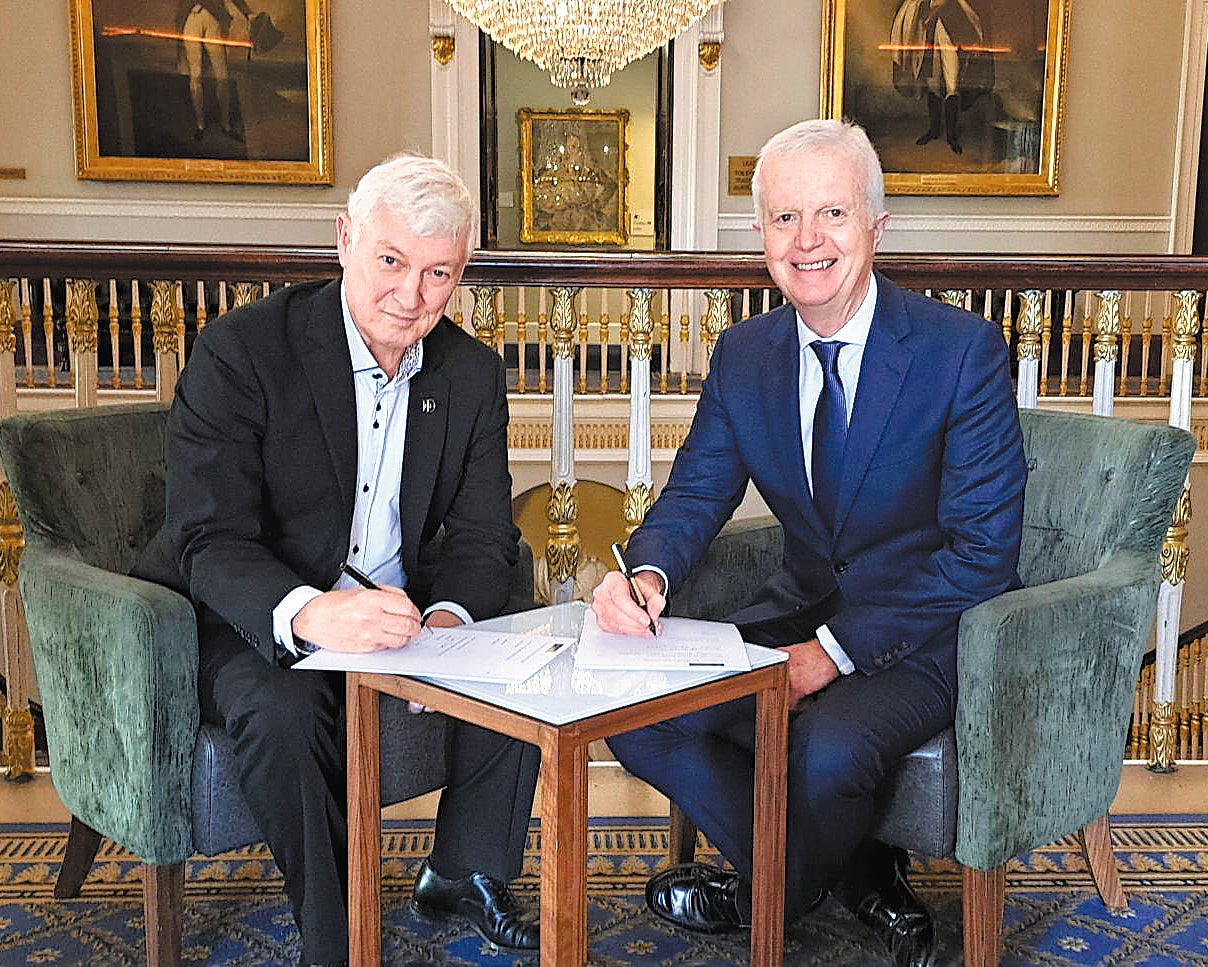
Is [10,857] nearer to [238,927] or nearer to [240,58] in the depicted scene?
[238,927]

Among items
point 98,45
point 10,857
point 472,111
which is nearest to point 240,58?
point 98,45

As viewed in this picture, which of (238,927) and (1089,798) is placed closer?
(1089,798)

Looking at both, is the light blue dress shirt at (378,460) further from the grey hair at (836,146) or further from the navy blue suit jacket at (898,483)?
the grey hair at (836,146)

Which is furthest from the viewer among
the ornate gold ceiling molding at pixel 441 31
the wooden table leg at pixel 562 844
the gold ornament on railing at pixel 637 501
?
the ornate gold ceiling molding at pixel 441 31

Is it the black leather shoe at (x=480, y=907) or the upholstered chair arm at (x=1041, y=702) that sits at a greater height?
the upholstered chair arm at (x=1041, y=702)

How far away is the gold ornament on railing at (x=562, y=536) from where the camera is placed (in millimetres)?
3094

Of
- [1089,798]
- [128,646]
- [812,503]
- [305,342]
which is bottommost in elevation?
[1089,798]

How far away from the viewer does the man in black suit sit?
2.00 m

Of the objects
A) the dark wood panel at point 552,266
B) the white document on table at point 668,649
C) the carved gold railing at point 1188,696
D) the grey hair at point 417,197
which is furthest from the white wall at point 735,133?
the white document on table at point 668,649

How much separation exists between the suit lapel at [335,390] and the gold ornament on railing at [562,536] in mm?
914

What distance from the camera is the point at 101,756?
81.9 inches

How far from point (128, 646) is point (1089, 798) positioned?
159 centimetres

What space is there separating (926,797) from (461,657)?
0.82 metres

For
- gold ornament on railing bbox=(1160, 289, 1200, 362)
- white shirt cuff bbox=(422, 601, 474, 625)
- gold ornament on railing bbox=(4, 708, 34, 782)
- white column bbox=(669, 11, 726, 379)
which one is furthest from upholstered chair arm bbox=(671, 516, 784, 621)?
white column bbox=(669, 11, 726, 379)
